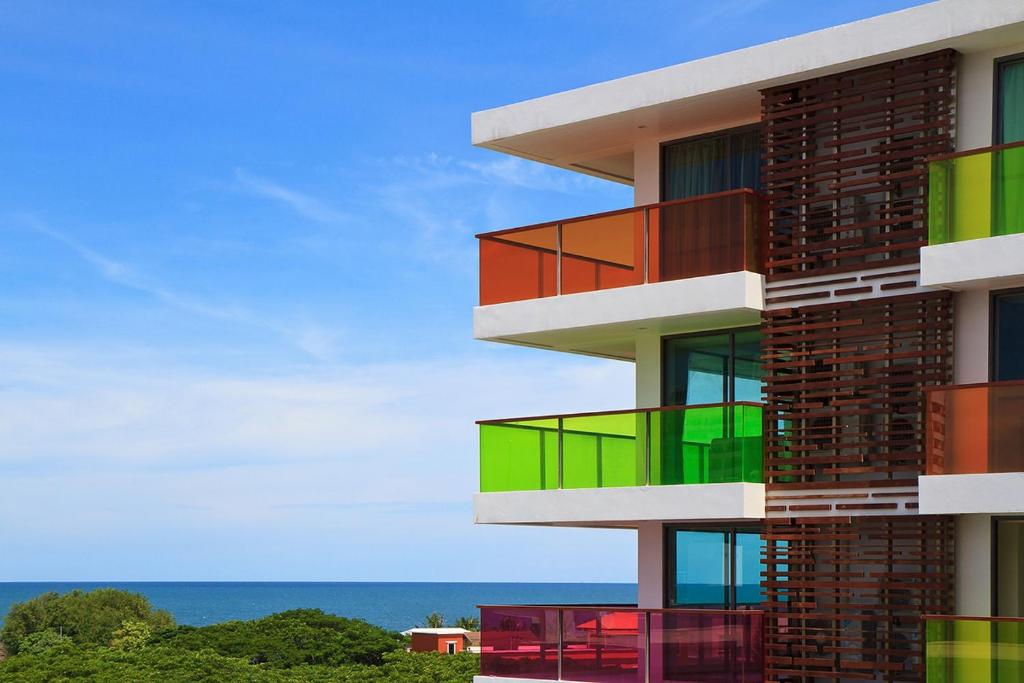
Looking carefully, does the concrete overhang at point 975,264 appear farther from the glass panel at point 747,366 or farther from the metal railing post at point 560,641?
the metal railing post at point 560,641

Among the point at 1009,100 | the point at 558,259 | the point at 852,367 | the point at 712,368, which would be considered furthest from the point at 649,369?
the point at 1009,100

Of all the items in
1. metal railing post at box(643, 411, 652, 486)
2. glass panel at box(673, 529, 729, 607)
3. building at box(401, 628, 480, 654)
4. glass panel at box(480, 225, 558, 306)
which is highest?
glass panel at box(480, 225, 558, 306)

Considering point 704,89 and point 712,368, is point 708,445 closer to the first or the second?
point 712,368

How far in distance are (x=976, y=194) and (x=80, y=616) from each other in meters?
63.8

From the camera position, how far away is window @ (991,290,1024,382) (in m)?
19.6

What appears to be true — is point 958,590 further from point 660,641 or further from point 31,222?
point 31,222

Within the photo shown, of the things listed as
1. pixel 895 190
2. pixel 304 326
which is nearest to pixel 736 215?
pixel 895 190

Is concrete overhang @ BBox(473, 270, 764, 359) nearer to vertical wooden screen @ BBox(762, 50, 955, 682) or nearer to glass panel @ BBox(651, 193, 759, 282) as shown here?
glass panel @ BBox(651, 193, 759, 282)

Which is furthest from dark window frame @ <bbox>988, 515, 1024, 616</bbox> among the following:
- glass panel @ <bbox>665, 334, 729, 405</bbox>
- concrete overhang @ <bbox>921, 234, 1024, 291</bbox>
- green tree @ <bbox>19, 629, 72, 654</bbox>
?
green tree @ <bbox>19, 629, 72, 654</bbox>

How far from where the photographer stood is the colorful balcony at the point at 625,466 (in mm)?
21109

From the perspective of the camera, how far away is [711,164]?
2303cm

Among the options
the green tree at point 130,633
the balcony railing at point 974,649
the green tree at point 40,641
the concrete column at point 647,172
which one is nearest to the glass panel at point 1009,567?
the balcony railing at point 974,649

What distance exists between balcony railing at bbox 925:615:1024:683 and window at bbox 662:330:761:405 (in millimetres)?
4479

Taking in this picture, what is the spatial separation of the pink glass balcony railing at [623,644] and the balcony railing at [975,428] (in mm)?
3159
